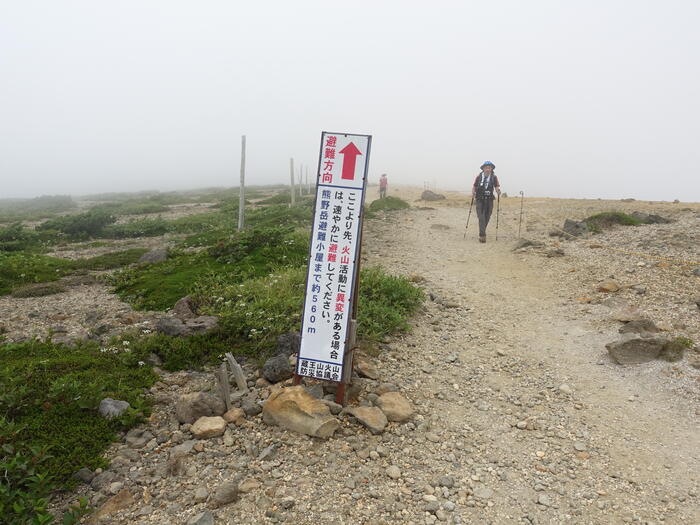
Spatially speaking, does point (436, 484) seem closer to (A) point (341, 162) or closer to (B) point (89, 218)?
(A) point (341, 162)

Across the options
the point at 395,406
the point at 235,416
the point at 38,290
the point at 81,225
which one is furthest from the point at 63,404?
the point at 81,225

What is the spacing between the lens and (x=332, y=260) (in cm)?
503

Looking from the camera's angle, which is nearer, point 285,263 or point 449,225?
point 285,263

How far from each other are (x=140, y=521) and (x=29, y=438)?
4.85ft

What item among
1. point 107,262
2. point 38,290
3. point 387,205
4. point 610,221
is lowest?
point 38,290

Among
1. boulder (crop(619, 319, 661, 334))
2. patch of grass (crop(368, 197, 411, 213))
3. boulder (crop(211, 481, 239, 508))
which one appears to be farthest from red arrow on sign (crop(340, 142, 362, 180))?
patch of grass (crop(368, 197, 411, 213))

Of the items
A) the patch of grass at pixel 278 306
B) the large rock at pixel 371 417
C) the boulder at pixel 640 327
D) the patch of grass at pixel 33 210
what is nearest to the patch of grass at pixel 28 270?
the patch of grass at pixel 278 306

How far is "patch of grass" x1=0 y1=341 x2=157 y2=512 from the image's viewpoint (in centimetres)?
412

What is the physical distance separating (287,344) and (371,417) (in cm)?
183

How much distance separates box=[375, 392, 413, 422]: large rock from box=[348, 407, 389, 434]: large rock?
118 mm

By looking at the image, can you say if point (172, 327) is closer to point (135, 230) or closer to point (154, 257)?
point (154, 257)

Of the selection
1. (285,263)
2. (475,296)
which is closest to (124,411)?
(285,263)

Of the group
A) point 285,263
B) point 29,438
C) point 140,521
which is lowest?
point 140,521

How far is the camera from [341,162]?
492 centimetres
